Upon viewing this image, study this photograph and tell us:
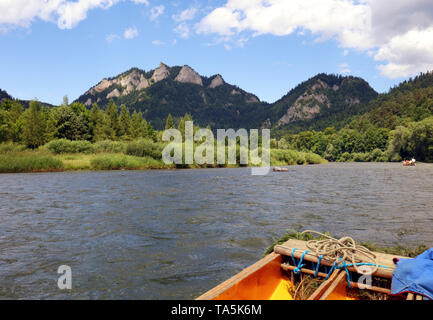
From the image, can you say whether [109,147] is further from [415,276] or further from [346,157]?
[346,157]

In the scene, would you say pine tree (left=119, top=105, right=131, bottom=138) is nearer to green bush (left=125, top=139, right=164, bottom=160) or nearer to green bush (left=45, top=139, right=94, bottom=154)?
green bush (left=45, top=139, right=94, bottom=154)

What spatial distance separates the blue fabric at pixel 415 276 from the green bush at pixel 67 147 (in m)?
58.0

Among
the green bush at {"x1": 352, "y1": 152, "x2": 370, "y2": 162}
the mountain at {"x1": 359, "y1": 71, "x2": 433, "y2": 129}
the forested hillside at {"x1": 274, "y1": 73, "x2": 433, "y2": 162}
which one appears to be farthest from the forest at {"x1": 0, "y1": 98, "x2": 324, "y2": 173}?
the mountain at {"x1": 359, "y1": 71, "x2": 433, "y2": 129}

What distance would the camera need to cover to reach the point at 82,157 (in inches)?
1874

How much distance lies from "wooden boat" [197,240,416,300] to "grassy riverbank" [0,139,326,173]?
134 feet

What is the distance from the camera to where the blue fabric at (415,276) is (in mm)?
4094

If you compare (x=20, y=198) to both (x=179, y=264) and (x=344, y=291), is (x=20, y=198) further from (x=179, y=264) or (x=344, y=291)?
(x=344, y=291)

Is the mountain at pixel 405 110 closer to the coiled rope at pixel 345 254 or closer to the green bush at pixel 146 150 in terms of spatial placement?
the green bush at pixel 146 150

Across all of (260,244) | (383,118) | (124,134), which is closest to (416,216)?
(260,244)

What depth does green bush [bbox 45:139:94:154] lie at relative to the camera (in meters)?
53.9

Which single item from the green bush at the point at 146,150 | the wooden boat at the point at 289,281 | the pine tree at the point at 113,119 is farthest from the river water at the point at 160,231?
the pine tree at the point at 113,119

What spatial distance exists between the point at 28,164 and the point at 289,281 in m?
41.3

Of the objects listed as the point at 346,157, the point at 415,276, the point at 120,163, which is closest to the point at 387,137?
the point at 346,157
